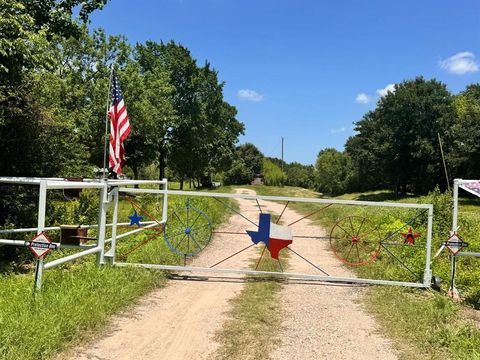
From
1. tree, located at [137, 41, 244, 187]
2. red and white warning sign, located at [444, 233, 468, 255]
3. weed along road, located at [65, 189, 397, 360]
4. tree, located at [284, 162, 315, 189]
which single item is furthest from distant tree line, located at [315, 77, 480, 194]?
tree, located at [284, 162, 315, 189]

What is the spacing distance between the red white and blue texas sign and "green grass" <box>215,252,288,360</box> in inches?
26.8

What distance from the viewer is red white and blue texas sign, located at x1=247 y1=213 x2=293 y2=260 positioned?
870 cm

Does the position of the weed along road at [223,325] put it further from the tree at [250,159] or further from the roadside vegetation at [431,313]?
the tree at [250,159]

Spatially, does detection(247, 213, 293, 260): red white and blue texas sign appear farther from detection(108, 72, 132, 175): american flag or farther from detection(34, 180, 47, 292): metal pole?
detection(34, 180, 47, 292): metal pole

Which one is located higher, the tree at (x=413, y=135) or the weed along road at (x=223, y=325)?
the tree at (x=413, y=135)

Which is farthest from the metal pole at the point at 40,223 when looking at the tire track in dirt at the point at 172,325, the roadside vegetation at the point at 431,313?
the roadside vegetation at the point at 431,313

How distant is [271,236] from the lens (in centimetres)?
875

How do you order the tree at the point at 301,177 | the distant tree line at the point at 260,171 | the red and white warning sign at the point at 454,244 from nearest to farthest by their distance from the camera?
the red and white warning sign at the point at 454,244 < the distant tree line at the point at 260,171 < the tree at the point at 301,177

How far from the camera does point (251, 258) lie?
1139 cm

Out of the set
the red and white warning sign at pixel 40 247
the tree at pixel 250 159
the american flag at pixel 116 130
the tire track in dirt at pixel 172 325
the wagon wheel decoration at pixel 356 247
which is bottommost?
the tire track in dirt at pixel 172 325

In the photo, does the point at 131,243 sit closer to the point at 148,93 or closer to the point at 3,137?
the point at 3,137

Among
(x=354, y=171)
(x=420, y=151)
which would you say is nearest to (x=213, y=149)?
(x=420, y=151)

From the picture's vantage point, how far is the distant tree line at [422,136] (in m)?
42.0

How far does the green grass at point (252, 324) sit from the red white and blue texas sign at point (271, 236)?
0.68 meters
